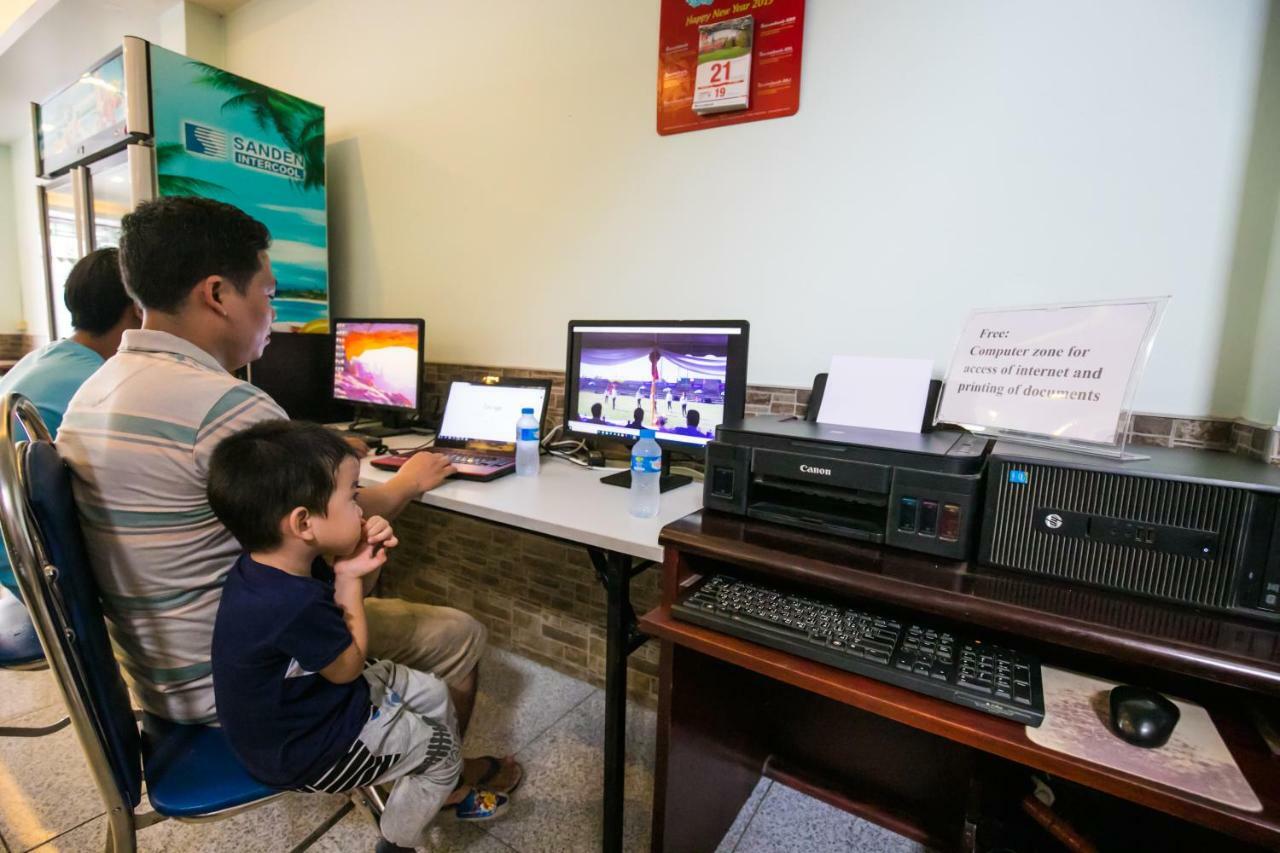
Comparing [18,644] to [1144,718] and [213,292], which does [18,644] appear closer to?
[213,292]

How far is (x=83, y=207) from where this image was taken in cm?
243

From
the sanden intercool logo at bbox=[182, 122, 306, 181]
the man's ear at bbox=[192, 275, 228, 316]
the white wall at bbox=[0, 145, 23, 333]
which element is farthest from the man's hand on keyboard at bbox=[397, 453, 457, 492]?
the white wall at bbox=[0, 145, 23, 333]

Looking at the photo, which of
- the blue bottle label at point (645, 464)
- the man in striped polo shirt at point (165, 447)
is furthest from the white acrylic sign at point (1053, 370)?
the man in striped polo shirt at point (165, 447)

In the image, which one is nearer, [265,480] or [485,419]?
[265,480]

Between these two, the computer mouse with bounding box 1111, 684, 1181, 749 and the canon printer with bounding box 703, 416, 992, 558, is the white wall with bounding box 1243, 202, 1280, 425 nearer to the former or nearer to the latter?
the canon printer with bounding box 703, 416, 992, 558

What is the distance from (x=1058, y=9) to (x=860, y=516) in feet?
3.89

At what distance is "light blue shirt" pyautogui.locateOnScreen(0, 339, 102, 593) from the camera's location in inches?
54.1

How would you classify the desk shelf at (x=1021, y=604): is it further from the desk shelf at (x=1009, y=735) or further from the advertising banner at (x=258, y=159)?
the advertising banner at (x=258, y=159)

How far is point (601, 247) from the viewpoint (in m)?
1.89

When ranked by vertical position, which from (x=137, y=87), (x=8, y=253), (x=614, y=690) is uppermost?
(x=137, y=87)

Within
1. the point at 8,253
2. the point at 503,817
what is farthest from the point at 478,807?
the point at 8,253

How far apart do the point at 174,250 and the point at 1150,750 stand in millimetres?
1688

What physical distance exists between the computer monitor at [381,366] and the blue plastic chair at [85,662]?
1.23 metres

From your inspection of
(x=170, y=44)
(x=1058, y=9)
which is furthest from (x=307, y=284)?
(x=1058, y=9)
